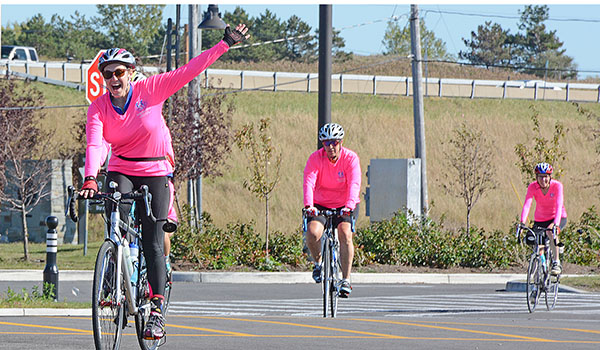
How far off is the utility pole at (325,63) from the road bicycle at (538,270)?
740 centimetres

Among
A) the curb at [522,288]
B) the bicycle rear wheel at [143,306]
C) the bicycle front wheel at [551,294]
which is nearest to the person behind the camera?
the bicycle rear wheel at [143,306]

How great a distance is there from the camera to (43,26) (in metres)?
97.2

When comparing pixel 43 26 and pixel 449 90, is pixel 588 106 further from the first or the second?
pixel 43 26

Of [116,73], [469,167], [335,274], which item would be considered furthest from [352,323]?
[469,167]

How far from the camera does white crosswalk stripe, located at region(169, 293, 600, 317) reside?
15.2 m

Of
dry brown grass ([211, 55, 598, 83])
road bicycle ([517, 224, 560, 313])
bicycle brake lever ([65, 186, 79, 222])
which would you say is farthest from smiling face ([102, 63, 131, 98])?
dry brown grass ([211, 55, 598, 83])

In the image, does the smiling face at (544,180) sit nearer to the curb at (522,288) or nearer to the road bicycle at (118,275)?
the curb at (522,288)

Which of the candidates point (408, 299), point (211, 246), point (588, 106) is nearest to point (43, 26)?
point (588, 106)

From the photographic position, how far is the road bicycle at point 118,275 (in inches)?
295

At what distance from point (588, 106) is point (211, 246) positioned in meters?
45.0

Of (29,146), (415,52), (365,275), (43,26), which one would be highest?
(43,26)

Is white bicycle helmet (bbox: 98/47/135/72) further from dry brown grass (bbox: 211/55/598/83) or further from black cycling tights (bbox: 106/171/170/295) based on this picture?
dry brown grass (bbox: 211/55/598/83)

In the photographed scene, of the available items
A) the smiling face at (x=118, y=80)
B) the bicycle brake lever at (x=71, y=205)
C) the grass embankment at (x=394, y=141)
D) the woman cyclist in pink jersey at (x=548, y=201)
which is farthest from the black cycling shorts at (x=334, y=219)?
the grass embankment at (x=394, y=141)

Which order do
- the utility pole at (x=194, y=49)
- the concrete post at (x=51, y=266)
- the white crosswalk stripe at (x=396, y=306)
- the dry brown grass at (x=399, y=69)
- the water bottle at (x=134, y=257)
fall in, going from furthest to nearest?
1. the dry brown grass at (x=399, y=69)
2. the utility pole at (x=194, y=49)
3. the white crosswalk stripe at (x=396, y=306)
4. the concrete post at (x=51, y=266)
5. the water bottle at (x=134, y=257)
